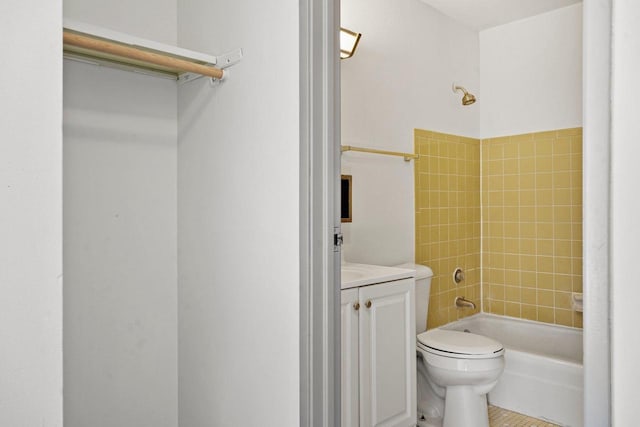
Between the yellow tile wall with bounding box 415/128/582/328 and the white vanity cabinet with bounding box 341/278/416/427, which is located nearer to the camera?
the white vanity cabinet with bounding box 341/278/416/427

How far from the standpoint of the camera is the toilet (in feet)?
7.45

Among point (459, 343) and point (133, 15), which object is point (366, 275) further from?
point (133, 15)

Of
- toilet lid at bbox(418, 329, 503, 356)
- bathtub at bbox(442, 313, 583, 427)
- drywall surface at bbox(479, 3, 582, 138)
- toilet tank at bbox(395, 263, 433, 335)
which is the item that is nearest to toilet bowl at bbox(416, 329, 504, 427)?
toilet lid at bbox(418, 329, 503, 356)

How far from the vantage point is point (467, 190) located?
332 centimetres

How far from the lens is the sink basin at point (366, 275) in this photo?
1.89m

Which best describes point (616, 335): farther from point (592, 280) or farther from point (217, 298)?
point (217, 298)

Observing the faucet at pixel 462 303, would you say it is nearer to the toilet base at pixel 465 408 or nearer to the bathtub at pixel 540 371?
the bathtub at pixel 540 371

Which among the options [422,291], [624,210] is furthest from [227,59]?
[422,291]

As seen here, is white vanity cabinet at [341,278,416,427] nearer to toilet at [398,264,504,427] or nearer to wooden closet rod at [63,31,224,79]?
toilet at [398,264,504,427]

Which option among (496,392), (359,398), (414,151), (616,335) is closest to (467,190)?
(414,151)

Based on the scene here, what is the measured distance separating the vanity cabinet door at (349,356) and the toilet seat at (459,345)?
62 centimetres

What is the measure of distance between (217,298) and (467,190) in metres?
2.17

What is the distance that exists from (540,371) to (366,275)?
1.35 metres
